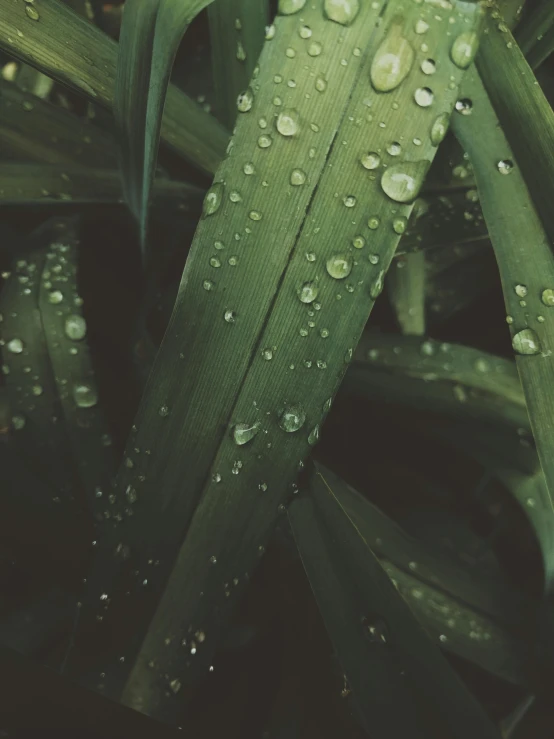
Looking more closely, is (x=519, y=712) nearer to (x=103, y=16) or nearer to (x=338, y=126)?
(x=338, y=126)

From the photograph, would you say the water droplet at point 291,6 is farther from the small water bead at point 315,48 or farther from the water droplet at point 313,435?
the water droplet at point 313,435

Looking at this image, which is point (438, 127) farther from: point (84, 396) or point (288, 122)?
point (84, 396)

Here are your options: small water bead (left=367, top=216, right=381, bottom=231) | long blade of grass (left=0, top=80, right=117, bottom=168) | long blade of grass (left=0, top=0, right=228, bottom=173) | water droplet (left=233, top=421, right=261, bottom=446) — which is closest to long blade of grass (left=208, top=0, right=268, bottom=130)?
long blade of grass (left=0, top=0, right=228, bottom=173)

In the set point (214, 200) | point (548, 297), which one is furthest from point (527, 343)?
point (214, 200)

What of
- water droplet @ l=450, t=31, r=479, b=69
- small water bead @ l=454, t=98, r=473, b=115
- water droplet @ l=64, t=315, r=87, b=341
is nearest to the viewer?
water droplet @ l=450, t=31, r=479, b=69

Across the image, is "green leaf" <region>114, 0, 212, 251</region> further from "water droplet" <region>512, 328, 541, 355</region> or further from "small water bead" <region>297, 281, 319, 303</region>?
"water droplet" <region>512, 328, 541, 355</region>

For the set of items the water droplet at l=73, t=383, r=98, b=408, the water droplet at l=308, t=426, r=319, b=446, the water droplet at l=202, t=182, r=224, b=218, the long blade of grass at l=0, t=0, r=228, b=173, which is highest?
the long blade of grass at l=0, t=0, r=228, b=173
